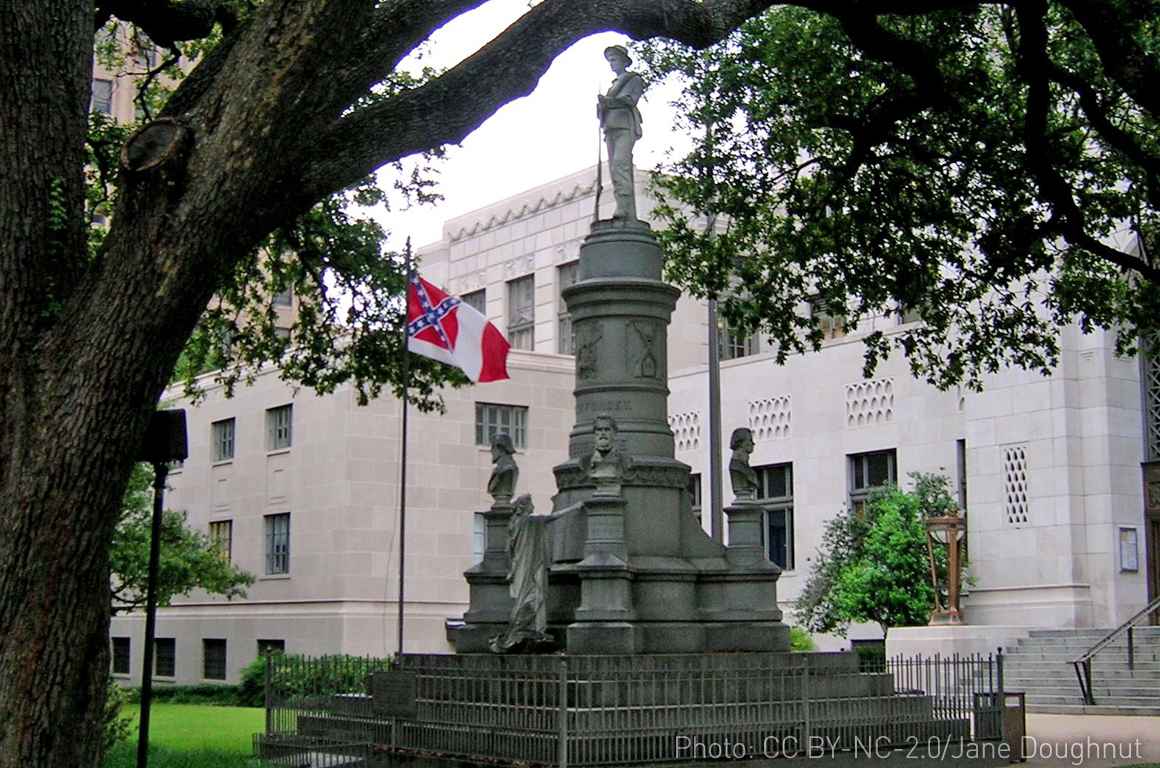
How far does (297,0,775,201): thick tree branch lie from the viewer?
357 inches

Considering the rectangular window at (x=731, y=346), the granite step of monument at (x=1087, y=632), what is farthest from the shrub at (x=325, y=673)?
the rectangular window at (x=731, y=346)

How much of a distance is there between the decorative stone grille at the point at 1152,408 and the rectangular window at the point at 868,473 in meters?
6.09

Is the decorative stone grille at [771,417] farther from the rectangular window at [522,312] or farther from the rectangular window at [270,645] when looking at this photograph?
the rectangular window at [270,645]

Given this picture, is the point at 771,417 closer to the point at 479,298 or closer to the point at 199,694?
the point at 199,694

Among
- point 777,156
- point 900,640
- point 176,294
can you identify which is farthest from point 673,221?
point 176,294

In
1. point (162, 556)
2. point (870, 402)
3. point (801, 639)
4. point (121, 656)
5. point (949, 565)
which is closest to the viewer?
point (949, 565)

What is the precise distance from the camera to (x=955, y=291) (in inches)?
785

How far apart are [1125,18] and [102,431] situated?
38.0 ft

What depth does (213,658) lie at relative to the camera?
4262 cm

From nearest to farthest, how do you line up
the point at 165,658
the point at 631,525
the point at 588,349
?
the point at 631,525, the point at 588,349, the point at 165,658

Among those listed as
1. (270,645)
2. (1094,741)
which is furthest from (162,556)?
(1094,741)

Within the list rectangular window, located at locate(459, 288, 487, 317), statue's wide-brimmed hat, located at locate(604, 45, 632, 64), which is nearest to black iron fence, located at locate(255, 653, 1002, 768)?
statue's wide-brimmed hat, located at locate(604, 45, 632, 64)

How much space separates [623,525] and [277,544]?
2561cm

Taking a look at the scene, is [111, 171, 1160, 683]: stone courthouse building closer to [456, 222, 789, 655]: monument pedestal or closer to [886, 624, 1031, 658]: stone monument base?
[886, 624, 1031, 658]: stone monument base
